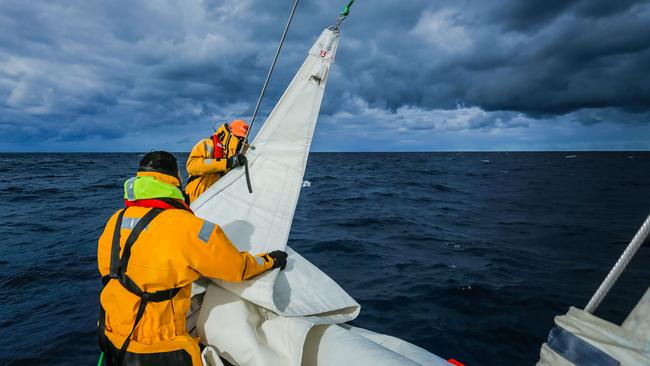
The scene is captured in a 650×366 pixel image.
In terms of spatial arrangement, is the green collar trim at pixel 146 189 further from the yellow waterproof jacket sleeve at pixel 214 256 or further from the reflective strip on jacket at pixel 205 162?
the reflective strip on jacket at pixel 205 162

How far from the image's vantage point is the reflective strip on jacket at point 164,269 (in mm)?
2174

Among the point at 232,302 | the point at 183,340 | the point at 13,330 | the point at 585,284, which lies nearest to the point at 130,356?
the point at 183,340

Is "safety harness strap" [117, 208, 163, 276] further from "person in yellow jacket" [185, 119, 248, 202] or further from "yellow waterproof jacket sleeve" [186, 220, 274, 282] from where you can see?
"person in yellow jacket" [185, 119, 248, 202]

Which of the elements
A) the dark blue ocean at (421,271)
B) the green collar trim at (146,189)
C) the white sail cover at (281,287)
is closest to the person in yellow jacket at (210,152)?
the white sail cover at (281,287)

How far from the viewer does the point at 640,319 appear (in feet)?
3.81

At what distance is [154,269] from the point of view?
7.11 ft

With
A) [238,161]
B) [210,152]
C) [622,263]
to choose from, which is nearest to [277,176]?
[238,161]

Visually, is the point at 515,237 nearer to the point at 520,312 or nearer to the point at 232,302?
the point at 520,312

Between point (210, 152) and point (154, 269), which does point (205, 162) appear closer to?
point (210, 152)

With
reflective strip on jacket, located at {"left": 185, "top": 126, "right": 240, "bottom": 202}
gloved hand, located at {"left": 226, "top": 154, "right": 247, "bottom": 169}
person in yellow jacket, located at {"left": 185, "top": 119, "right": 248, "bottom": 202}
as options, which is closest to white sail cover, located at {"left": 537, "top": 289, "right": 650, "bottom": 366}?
gloved hand, located at {"left": 226, "top": 154, "right": 247, "bottom": 169}

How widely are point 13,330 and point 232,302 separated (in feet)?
15.3

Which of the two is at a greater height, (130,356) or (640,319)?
(640,319)

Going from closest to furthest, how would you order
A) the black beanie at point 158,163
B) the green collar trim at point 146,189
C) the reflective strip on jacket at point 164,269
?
the reflective strip on jacket at point 164,269, the green collar trim at point 146,189, the black beanie at point 158,163

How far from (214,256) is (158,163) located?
840 mm
